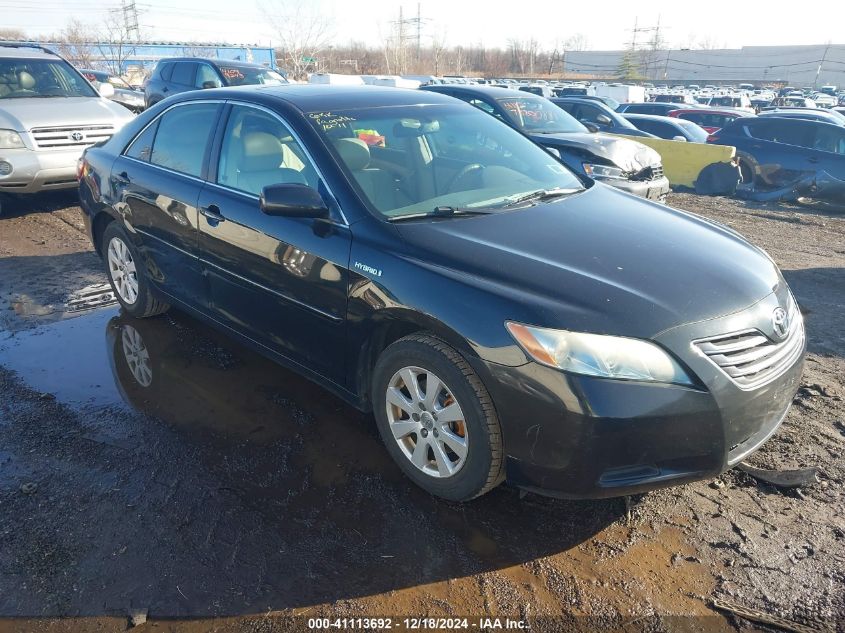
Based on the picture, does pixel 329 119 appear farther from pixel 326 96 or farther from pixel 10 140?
pixel 10 140

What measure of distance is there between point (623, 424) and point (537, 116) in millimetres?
7905

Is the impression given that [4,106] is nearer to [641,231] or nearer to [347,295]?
[347,295]

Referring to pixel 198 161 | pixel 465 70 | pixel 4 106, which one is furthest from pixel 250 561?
pixel 465 70

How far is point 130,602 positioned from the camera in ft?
7.75

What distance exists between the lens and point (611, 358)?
236 centimetres

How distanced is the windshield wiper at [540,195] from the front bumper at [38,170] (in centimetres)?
643

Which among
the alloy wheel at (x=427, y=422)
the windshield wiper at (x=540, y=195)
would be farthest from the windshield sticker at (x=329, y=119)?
the alloy wheel at (x=427, y=422)

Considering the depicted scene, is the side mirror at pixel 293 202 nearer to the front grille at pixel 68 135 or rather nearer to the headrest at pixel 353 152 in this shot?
the headrest at pixel 353 152

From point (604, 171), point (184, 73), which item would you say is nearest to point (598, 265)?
point (604, 171)

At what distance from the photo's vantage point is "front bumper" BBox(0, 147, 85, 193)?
23.9ft

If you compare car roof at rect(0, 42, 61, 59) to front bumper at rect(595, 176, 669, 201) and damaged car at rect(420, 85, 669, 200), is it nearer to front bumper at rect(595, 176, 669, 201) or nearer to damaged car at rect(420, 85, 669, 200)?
damaged car at rect(420, 85, 669, 200)

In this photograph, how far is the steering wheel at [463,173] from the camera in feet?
11.3

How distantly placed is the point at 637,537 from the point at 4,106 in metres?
8.51

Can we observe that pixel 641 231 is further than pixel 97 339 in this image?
No
